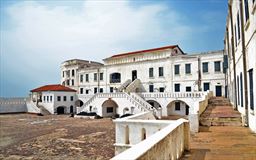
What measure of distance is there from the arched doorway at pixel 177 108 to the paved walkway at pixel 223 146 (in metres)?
22.7

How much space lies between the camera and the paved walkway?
572cm

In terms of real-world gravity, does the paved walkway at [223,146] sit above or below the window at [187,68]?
below

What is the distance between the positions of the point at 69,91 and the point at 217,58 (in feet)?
90.3

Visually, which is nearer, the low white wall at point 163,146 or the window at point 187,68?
the low white wall at point 163,146

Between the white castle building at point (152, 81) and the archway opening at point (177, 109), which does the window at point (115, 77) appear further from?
the archway opening at point (177, 109)

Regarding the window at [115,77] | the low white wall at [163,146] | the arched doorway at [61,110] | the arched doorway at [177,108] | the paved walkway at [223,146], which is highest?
the window at [115,77]

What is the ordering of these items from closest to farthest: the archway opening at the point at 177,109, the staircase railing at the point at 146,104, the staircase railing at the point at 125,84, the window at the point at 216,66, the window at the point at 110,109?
the staircase railing at the point at 146,104, the window at the point at 216,66, the archway opening at the point at 177,109, the staircase railing at the point at 125,84, the window at the point at 110,109

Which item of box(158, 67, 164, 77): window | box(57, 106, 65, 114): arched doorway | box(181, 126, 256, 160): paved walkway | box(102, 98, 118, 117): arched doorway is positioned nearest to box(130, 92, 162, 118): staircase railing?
box(102, 98, 118, 117): arched doorway

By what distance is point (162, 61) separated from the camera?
34.4 metres

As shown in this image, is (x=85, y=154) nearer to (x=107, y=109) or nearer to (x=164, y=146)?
(x=164, y=146)

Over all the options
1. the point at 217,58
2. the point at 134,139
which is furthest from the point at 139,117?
the point at 217,58

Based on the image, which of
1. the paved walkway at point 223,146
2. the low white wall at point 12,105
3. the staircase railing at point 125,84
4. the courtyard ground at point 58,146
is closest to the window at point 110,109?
the staircase railing at point 125,84

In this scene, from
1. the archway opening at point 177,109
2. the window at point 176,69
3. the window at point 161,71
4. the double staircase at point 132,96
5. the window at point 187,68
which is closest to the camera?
the double staircase at point 132,96

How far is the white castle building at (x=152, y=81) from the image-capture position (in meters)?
30.0
